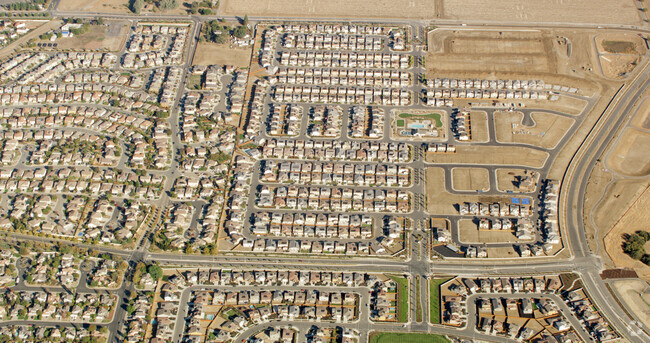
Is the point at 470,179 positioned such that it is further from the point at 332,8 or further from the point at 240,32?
the point at 240,32

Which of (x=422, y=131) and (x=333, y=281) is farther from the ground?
(x=422, y=131)

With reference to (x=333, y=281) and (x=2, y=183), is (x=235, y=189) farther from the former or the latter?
(x=2, y=183)

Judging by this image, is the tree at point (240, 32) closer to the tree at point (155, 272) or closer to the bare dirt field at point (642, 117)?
the tree at point (155, 272)

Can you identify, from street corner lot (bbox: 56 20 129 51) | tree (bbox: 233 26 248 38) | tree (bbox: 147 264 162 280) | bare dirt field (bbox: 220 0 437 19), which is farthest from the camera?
bare dirt field (bbox: 220 0 437 19)

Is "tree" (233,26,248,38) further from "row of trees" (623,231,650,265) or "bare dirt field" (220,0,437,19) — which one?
"row of trees" (623,231,650,265)

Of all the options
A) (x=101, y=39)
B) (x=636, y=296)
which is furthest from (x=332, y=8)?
(x=636, y=296)

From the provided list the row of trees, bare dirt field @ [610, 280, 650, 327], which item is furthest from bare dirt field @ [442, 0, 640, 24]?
bare dirt field @ [610, 280, 650, 327]

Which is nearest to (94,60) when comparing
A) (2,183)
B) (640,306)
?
(2,183)
